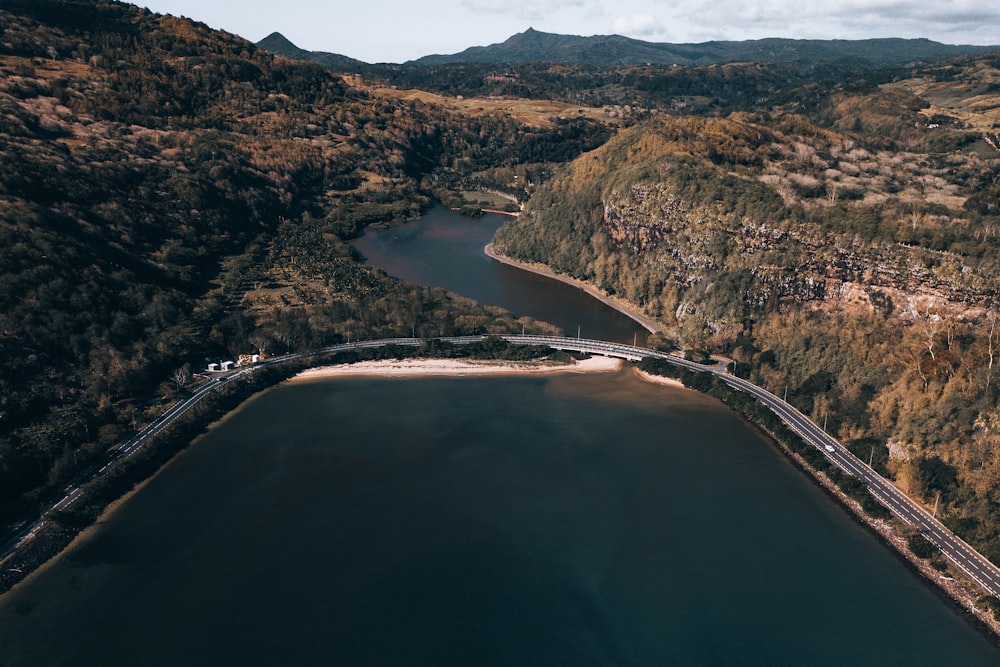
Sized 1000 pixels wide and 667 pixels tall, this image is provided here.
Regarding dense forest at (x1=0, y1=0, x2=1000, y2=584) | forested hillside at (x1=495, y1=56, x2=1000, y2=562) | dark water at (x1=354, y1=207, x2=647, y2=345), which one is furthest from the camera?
dark water at (x1=354, y1=207, x2=647, y2=345)

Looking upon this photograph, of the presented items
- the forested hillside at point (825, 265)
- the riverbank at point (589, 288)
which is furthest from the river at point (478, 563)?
the riverbank at point (589, 288)

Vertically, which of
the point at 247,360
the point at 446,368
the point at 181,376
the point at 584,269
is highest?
the point at 181,376

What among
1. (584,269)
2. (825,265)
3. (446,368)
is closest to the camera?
(825,265)

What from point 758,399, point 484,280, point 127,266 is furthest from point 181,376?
point 758,399

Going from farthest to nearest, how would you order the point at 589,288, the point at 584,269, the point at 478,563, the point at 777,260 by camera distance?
the point at 584,269 → the point at 589,288 → the point at 777,260 → the point at 478,563

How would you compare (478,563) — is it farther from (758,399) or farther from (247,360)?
(247,360)

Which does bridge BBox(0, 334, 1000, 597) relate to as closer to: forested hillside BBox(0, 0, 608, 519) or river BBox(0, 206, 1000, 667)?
forested hillside BBox(0, 0, 608, 519)

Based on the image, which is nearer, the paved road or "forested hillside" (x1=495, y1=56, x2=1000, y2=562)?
the paved road

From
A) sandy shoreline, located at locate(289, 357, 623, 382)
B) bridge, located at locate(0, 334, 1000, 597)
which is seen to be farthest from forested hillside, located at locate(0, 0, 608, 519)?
sandy shoreline, located at locate(289, 357, 623, 382)
